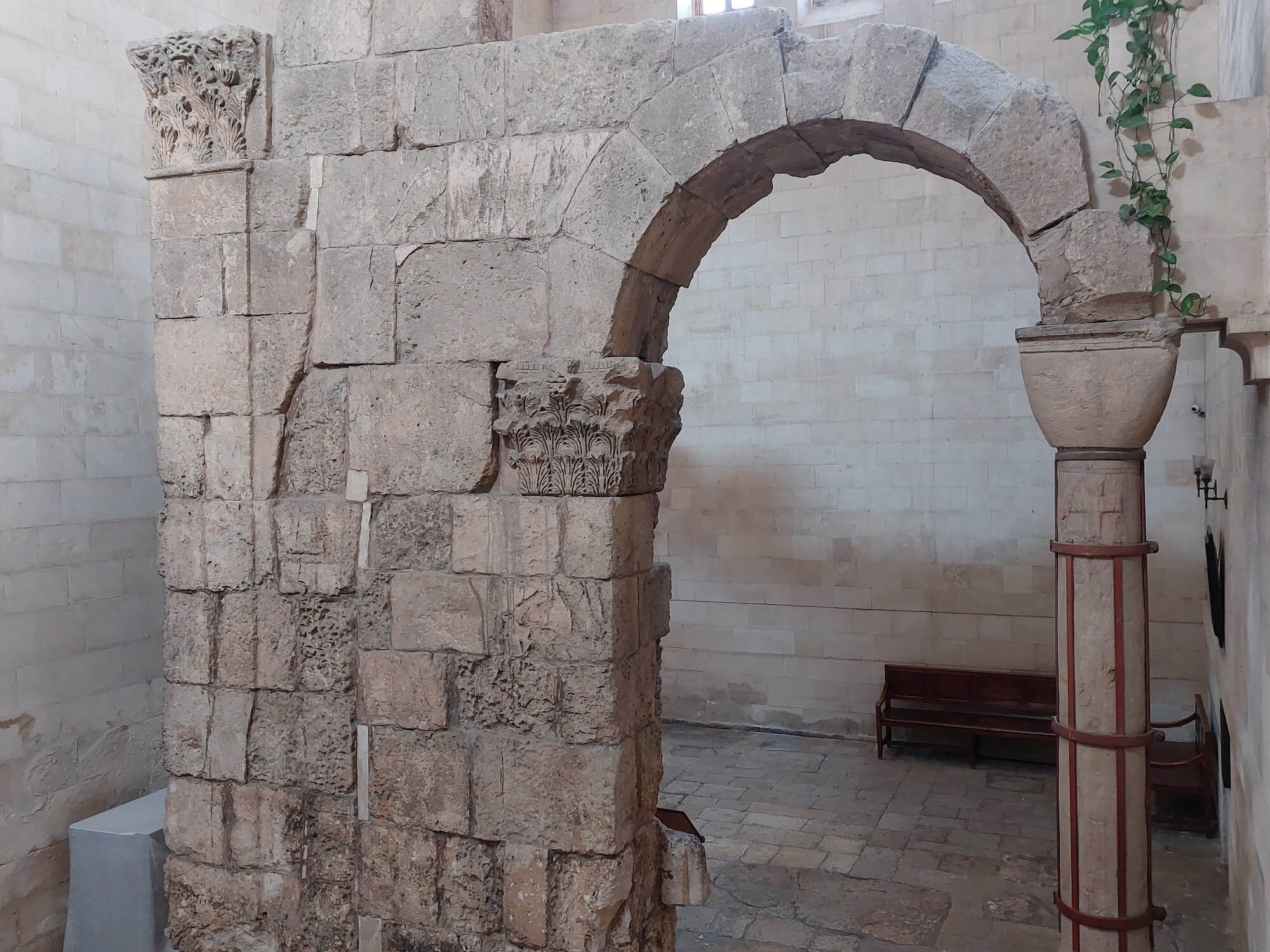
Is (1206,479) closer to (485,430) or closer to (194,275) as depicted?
(485,430)

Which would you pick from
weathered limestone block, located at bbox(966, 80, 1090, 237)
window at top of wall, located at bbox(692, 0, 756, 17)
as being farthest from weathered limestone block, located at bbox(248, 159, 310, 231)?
window at top of wall, located at bbox(692, 0, 756, 17)

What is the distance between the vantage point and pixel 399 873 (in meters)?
3.56

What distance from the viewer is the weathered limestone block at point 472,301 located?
344 cm

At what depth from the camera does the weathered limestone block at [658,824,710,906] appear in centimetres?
370

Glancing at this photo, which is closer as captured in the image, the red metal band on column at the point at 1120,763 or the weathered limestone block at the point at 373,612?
the red metal band on column at the point at 1120,763

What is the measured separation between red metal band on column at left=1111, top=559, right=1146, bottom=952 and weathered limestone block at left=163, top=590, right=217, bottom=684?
3.14 meters

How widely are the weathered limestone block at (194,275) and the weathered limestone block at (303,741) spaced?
1.49m

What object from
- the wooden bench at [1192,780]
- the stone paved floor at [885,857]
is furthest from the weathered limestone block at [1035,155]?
the wooden bench at [1192,780]

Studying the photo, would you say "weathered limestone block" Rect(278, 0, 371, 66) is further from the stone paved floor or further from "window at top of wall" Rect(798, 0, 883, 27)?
"window at top of wall" Rect(798, 0, 883, 27)

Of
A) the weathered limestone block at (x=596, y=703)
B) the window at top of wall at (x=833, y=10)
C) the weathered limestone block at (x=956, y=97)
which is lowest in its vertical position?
the weathered limestone block at (x=596, y=703)

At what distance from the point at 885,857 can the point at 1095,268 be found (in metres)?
3.82

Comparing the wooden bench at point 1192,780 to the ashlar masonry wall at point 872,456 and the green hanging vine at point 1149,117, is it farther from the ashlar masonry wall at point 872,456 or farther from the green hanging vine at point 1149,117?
the green hanging vine at point 1149,117

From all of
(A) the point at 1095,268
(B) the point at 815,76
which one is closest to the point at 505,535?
(B) the point at 815,76

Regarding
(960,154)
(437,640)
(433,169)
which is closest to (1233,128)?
(960,154)
